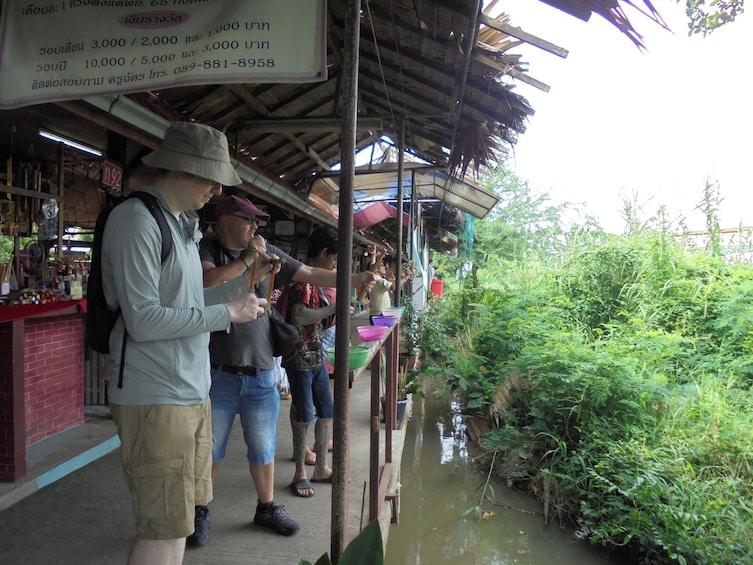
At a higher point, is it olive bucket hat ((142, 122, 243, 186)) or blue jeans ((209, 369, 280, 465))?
olive bucket hat ((142, 122, 243, 186))

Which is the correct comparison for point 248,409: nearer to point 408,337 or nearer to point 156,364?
point 156,364

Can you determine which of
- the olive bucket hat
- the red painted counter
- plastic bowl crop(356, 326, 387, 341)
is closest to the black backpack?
the olive bucket hat

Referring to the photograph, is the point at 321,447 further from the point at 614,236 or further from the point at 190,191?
the point at 614,236

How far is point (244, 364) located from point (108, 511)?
4.05 ft

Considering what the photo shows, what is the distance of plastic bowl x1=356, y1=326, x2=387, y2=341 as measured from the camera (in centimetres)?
248

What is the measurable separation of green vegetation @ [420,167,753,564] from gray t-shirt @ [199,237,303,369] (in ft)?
9.96

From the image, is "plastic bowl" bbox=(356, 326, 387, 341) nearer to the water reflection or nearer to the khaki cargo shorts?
the khaki cargo shorts

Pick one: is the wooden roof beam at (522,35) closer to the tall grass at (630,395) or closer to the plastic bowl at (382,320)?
the plastic bowl at (382,320)

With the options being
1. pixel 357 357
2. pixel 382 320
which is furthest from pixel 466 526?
pixel 357 357

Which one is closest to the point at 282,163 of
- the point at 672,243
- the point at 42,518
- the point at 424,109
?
the point at 424,109

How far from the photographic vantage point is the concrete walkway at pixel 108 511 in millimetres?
2344

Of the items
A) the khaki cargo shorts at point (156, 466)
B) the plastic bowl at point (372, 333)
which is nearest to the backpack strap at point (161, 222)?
the khaki cargo shorts at point (156, 466)

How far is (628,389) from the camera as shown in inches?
189

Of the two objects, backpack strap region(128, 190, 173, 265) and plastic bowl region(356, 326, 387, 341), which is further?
plastic bowl region(356, 326, 387, 341)
